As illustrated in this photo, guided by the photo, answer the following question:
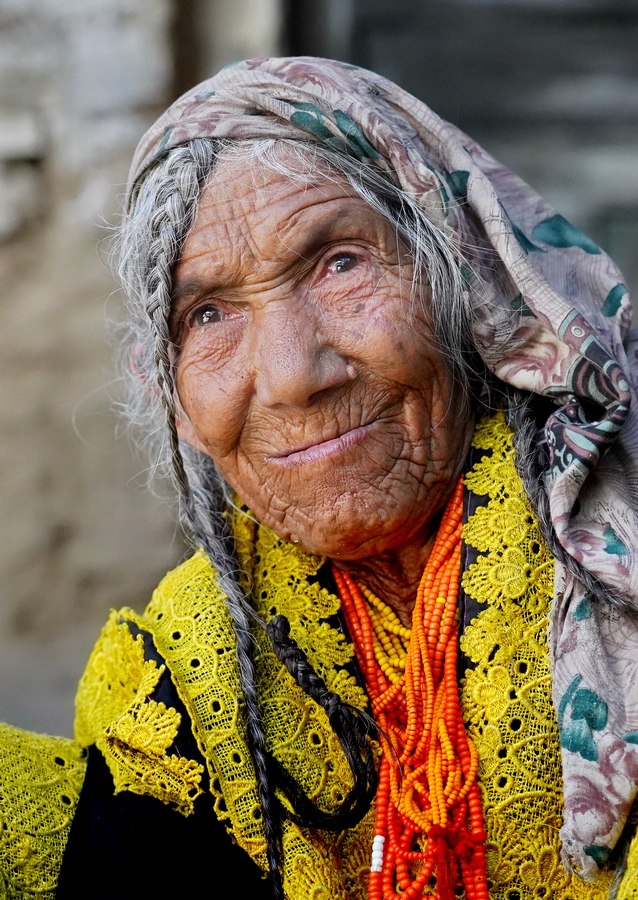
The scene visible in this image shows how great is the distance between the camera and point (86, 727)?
2.12m

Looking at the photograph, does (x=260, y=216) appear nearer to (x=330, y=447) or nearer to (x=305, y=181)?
(x=305, y=181)

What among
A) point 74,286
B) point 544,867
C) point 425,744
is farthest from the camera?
point 74,286

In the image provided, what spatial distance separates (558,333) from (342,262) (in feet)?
1.32

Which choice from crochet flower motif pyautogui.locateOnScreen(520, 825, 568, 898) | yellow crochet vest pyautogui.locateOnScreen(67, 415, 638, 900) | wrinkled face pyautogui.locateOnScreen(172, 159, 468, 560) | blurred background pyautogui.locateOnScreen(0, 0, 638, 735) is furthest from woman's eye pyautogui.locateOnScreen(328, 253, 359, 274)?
blurred background pyautogui.locateOnScreen(0, 0, 638, 735)

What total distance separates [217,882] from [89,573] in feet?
7.28

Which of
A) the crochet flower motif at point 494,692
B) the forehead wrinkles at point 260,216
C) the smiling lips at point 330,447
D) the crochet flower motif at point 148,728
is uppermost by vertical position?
the forehead wrinkles at point 260,216

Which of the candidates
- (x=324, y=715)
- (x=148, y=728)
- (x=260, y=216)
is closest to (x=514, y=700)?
(x=324, y=715)

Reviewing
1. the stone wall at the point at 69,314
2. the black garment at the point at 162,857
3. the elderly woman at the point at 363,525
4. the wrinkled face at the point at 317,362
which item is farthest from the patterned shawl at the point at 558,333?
the stone wall at the point at 69,314

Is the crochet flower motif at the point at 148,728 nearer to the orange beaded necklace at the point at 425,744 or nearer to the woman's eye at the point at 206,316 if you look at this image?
the orange beaded necklace at the point at 425,744

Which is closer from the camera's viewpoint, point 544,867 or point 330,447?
point 544,867

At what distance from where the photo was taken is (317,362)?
1809 mm

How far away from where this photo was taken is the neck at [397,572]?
2023 mm

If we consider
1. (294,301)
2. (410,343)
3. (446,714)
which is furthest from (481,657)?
(294,301)

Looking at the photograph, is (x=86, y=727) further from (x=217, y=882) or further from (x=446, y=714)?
(x=446, y=714)
